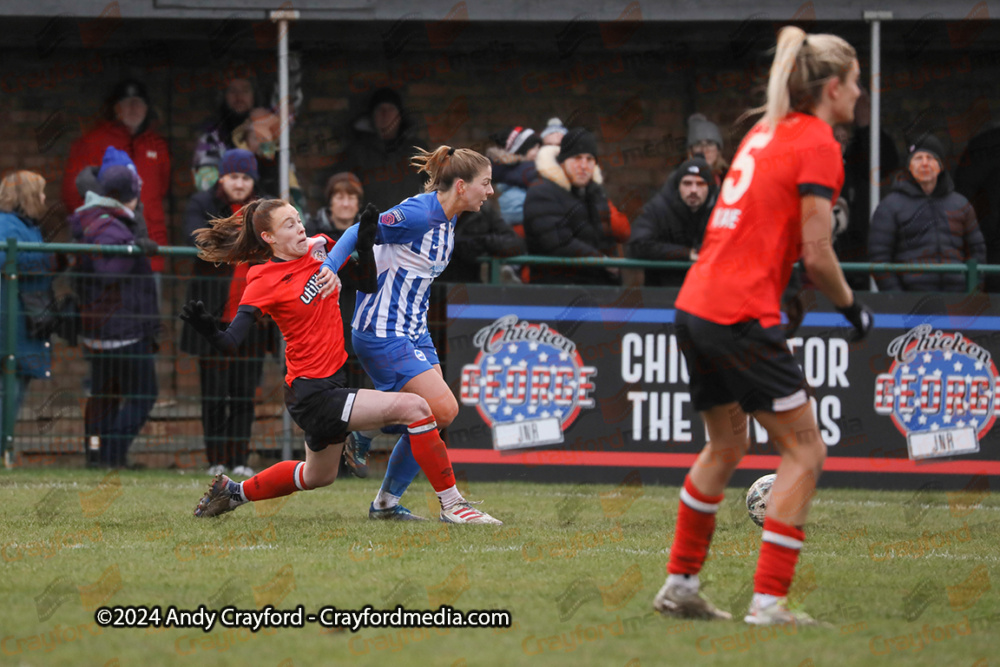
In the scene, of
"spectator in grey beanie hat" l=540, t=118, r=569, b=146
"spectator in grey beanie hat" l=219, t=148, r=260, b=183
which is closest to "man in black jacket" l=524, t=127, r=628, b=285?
"spectator in grey beanie hat" l=540, t=118, r=569, b=146

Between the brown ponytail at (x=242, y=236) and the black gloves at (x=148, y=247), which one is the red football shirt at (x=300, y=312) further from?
the black gloves at (x=148, y=247)

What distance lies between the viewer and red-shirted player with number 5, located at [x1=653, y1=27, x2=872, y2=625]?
14.3 ft

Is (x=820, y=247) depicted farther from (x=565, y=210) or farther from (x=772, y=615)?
(x=565, y=210)

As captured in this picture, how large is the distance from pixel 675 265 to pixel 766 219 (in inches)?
213

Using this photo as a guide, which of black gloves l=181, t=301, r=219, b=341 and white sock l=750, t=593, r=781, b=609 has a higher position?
black gloves l=181, t=301, r=219, b=341

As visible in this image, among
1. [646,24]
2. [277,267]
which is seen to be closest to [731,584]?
[277,267]

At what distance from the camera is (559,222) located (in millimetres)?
9734

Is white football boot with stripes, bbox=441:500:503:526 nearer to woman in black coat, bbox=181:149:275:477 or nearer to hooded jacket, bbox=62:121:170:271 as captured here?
woman in black coat, bbox=181:149:275:477

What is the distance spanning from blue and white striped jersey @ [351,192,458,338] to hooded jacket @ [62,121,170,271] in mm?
4504

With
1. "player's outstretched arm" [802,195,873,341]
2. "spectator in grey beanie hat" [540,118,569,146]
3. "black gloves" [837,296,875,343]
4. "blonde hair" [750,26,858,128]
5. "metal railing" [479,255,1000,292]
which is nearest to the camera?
"player's outstretched arm" [802,195,873,341]

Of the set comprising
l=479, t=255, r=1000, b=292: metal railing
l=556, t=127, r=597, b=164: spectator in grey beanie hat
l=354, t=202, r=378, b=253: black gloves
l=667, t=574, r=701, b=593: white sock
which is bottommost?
l=667, t=574, r=701, b=593: white sock

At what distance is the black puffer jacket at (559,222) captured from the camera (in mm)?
9734

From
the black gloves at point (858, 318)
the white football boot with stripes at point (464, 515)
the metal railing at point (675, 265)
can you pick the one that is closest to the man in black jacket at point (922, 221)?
the metal railing at point (675, 265)

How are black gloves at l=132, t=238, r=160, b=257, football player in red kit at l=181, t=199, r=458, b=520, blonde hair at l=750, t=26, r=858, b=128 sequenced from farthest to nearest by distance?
black gloves at l=132, t=238, r=160, b=257 → football player in red kit at l=181, t=199, r=458, b=520 → blonde hair at l=750, t=26, r=858, b=128
